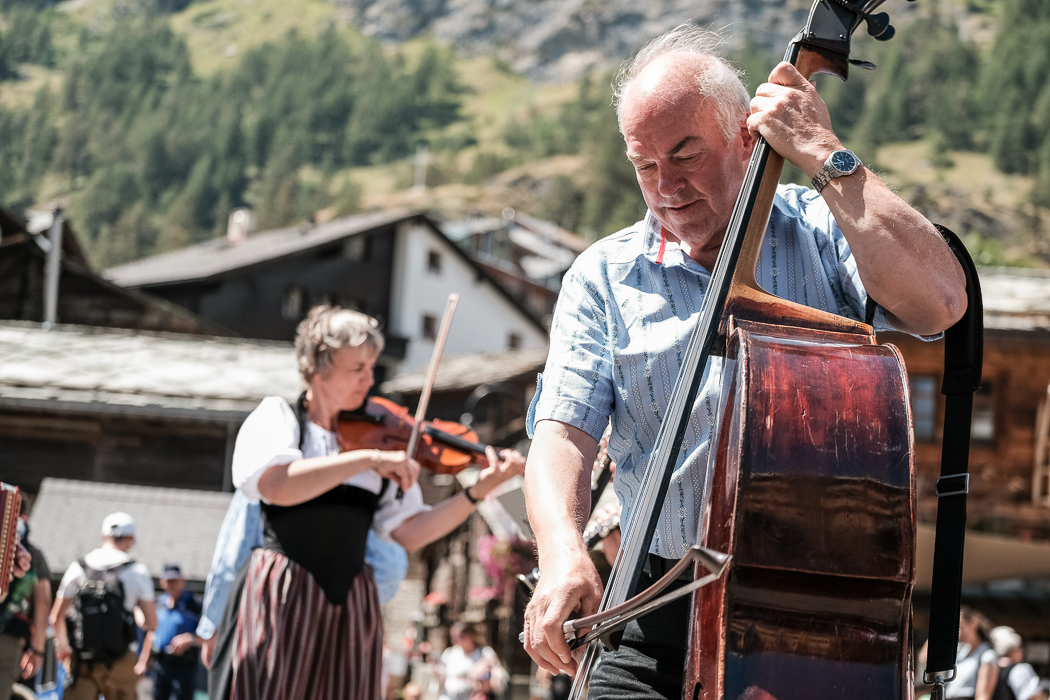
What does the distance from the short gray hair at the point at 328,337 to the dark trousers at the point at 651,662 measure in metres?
2.27

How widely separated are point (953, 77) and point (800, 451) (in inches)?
4535

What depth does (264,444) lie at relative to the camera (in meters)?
4.06

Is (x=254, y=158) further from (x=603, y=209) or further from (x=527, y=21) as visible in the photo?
(x=527, y=21)

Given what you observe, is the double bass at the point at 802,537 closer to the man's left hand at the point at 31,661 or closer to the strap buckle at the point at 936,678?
the strap buckle at the point at 936,678

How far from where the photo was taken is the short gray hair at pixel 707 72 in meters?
2.26

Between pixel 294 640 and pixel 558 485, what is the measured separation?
220cm

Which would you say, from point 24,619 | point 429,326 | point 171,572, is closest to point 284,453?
point 24,619

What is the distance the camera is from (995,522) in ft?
67.1

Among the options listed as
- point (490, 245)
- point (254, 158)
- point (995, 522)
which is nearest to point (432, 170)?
point (254, 158)

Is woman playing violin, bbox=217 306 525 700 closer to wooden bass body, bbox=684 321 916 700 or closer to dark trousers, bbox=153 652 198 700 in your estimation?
wooden bass body, bbox=684 321 916 700

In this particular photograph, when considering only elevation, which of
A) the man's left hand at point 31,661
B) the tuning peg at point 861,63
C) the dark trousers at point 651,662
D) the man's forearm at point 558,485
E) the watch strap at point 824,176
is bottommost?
the man's left hand at point 31,661

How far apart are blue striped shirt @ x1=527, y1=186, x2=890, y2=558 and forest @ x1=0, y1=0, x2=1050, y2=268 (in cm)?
7052

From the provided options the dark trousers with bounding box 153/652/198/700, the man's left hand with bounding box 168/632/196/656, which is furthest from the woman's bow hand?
the dark trousers with bounding box 153/652/198/700

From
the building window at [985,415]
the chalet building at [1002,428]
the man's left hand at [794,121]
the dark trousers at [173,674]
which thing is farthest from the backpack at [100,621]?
the building window at [985,415]
